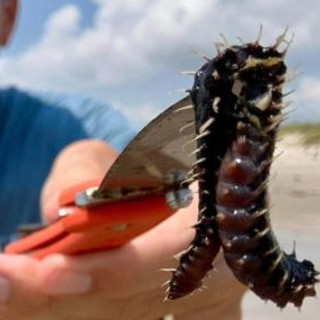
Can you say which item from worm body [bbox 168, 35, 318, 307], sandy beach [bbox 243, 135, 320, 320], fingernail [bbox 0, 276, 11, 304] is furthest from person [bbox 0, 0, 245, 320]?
worm body [bbox 168, 35, 318, 307]

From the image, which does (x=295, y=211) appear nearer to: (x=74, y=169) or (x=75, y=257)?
(x=74, y=169)

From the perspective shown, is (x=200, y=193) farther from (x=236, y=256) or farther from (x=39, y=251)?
(x=39, y=251)

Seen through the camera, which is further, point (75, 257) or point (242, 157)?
point (75, 257)

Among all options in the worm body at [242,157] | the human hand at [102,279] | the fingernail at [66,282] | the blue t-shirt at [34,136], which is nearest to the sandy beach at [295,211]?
the worm body at [242,157]

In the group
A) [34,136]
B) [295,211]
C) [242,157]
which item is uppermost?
[295,211]

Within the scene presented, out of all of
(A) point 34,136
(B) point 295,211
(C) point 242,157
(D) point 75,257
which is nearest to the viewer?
(C) point 242,157

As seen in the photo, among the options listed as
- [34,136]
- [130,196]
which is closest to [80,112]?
[34,136]

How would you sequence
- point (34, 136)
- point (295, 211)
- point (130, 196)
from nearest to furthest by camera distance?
point (130, 196) → point (34, 136) → point (295, 211)
